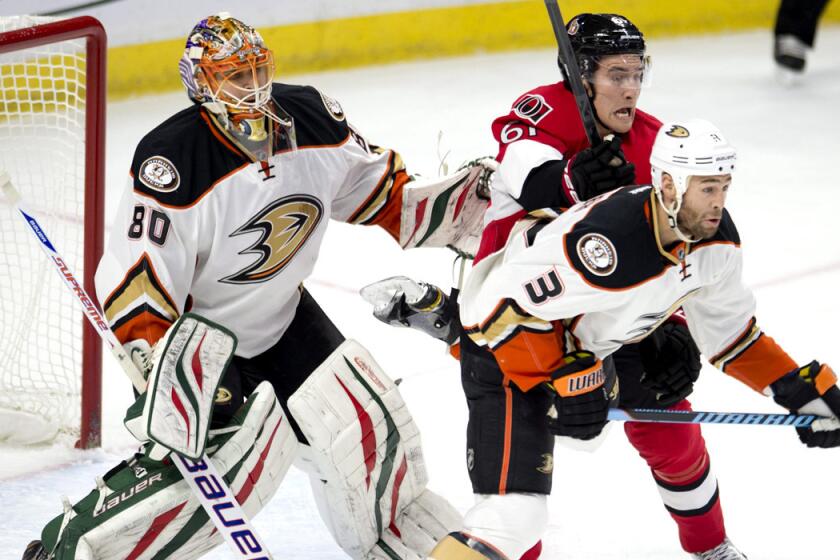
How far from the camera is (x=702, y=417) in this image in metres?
2.57

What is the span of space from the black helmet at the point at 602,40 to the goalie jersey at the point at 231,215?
0.49 metres

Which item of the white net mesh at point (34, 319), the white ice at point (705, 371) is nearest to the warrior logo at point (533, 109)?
the white ice at point (705, 371)

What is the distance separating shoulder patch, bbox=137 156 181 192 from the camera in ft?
8.23

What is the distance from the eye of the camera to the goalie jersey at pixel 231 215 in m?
2.51

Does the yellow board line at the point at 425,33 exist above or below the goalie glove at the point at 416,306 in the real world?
below

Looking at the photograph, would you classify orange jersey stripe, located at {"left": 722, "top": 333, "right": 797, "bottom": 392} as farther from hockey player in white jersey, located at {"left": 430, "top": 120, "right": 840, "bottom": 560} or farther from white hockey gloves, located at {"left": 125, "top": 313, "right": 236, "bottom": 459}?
white hockey gloves, located at {"left": 125, "top": 313, "right": 236, "bottom": 459}

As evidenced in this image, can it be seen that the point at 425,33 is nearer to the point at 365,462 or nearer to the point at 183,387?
the point at 365,462

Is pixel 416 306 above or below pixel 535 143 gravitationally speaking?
below

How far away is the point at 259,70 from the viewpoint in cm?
258

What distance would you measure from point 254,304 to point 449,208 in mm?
537

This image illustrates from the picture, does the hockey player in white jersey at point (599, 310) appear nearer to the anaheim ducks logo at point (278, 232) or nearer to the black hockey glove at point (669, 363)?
the black hockey glove at point (669, 363)

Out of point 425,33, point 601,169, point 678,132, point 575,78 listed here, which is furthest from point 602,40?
point 425,33

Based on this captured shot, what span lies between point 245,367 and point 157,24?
3.48 metres

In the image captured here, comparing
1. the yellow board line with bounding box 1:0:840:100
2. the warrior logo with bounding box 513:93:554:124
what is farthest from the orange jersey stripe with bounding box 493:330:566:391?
the yellow board line with bounding box 1:0:840:100
